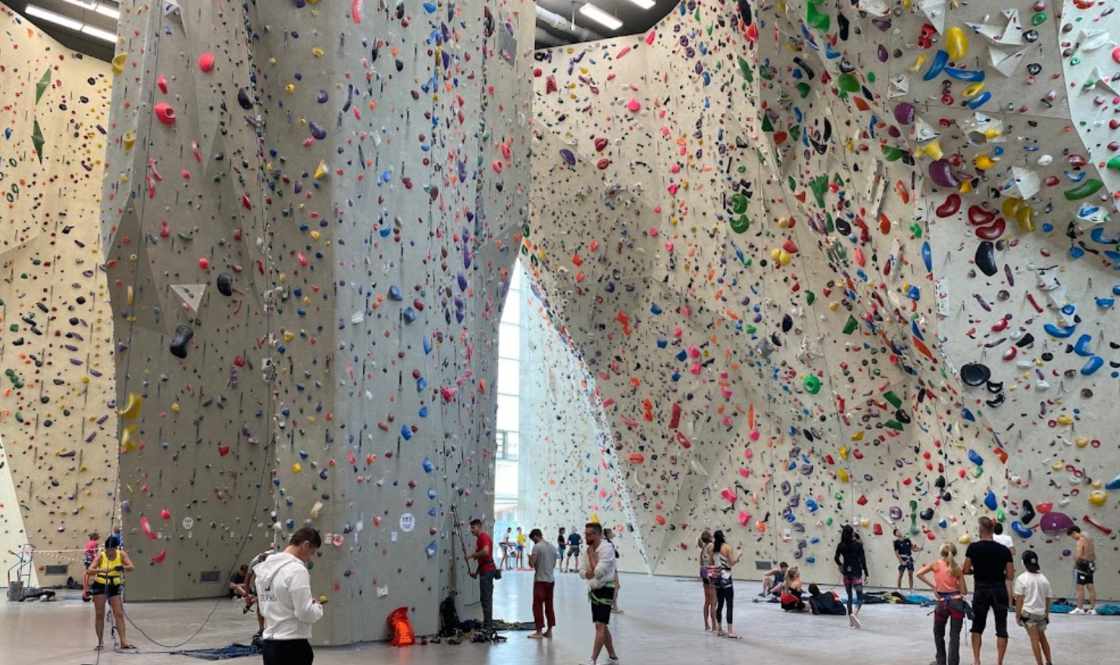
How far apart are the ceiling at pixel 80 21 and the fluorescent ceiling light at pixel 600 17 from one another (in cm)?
959

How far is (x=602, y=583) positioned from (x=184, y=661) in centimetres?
393

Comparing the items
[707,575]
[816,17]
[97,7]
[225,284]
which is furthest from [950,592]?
[97,7]

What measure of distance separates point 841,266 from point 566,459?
47.0 feet

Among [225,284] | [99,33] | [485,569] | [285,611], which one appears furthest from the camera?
[99,33]

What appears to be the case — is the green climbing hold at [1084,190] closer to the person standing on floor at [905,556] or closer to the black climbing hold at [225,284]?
the person standing on floor at [905,556]

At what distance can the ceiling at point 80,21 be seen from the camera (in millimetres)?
19875

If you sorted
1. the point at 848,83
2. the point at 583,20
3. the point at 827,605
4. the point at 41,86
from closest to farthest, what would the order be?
the point at 848,83, the point at 827,605, the point at 41,86, the point at 583,20

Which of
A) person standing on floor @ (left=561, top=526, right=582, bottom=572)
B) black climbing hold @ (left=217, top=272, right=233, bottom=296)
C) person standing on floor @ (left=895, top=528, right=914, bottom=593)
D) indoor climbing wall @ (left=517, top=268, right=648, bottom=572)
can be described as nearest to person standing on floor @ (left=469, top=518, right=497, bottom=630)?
black climbing hold @ (left=217, top=272, right=233, bottom=296)

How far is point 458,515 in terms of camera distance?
1161cm

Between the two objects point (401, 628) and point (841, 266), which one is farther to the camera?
point (841, 266)

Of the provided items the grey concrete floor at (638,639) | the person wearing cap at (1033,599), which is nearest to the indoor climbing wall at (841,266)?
the grey concrete floor at (638,639)

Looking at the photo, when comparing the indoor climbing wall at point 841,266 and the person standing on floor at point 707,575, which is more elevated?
the indoor climbing wall at point 841,266

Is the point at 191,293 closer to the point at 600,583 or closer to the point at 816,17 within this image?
the point at 600,583

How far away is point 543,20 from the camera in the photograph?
20.4 metres
